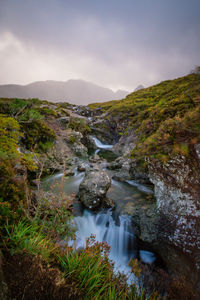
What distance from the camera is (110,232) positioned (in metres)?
5.70

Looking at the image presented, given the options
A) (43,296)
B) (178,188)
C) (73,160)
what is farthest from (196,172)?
(73,160)

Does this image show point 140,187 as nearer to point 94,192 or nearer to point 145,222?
point 145,222

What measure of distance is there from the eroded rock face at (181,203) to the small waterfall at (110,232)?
1437 millimetres

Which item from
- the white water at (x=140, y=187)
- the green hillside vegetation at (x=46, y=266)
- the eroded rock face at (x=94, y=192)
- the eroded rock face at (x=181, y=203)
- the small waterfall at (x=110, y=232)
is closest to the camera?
the green hillside vegetation at (x=46, y=266)

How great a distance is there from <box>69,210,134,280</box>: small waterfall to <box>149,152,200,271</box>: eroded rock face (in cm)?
144

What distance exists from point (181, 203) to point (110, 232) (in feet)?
10.8

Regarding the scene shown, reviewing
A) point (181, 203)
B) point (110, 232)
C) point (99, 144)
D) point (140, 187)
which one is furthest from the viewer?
point (99, 144)

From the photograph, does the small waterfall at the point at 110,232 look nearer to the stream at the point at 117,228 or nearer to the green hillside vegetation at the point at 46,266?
the stream at the point at 117,228

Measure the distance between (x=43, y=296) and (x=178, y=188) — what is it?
4615 millimetres

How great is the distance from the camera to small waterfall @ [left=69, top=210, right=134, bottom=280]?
16.4 ft

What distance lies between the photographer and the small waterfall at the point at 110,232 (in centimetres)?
499

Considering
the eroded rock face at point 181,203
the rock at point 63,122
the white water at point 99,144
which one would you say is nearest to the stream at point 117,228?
the eroded rock face at point 181,203

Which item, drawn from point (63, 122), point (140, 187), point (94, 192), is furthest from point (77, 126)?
point (94, 192)

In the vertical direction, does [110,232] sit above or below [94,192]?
below
